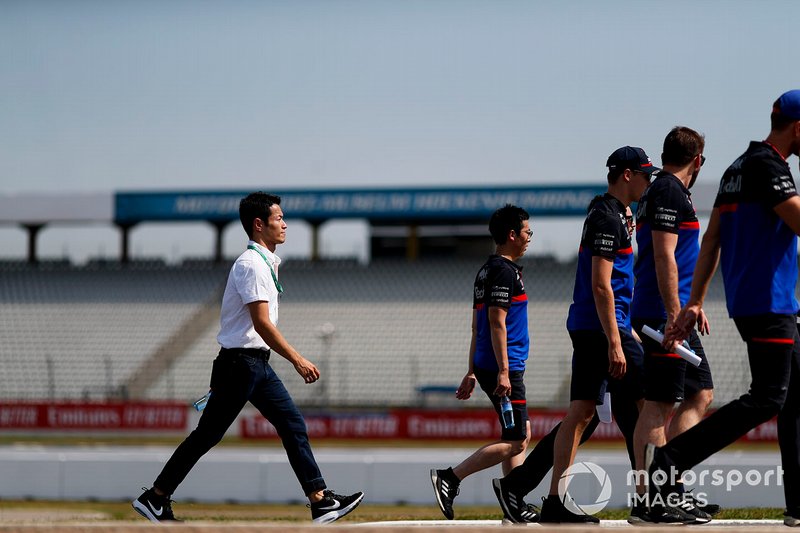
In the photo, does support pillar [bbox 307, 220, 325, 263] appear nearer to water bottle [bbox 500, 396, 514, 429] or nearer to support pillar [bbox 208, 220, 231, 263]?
support pillar [bbox 208, 220, 231, 263]

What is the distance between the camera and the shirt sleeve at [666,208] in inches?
227

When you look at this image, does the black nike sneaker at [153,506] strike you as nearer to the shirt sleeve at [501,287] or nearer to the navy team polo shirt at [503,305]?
the navy team polo shirt at [503,305]

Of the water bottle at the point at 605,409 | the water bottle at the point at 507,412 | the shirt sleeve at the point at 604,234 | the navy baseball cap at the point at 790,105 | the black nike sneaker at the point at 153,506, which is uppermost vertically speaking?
the navy baseball cap at the point at 790,105

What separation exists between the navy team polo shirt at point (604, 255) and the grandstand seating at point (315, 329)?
65.3 feet

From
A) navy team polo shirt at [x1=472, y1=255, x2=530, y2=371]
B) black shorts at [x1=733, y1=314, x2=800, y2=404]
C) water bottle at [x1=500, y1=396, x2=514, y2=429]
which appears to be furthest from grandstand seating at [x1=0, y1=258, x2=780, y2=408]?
black shorts at [x1=733, y1=314, x2=800, y2=404]

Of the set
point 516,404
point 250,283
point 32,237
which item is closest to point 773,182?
point 516,404

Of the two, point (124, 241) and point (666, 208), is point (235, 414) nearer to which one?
point (666, 208)

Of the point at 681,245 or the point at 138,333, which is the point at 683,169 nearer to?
the point at 681,245

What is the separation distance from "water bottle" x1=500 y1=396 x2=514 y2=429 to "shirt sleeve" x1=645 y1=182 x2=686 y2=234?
1586mm

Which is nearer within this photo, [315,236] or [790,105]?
[790,105]

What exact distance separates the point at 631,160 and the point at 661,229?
0.69 meters

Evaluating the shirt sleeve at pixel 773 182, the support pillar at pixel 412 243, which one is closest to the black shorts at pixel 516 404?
the shirt sleeve at pixel 773 182

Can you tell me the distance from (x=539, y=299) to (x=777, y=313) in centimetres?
2719

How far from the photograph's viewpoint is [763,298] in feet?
15.8
